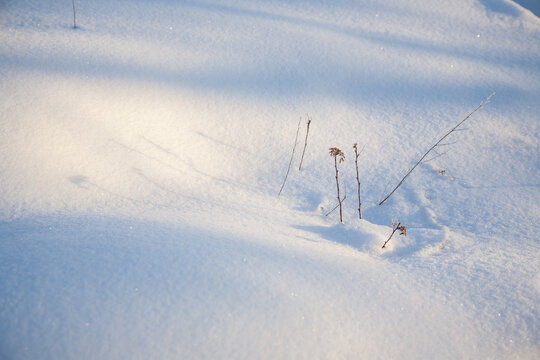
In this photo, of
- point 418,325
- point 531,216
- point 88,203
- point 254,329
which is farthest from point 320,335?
point 531,216

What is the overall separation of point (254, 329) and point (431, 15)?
12.7ft

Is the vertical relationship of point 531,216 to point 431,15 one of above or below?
below

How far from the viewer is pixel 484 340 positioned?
3.47 ft

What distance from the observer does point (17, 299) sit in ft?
3.16

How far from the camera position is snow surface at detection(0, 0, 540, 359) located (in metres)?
1.00

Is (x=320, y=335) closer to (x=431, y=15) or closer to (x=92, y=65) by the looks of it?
(x=92, y=65)

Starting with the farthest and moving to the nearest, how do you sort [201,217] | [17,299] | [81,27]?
[81,27]
[201,217]
[17,299]

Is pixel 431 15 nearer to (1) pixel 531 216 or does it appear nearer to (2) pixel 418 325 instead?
(1) pixel 531 216

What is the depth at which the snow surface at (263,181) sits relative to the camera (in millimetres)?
1001

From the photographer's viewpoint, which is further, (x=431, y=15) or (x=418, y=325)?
(x=431, y=15)

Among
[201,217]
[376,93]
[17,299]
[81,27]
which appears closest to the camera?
[17,299]

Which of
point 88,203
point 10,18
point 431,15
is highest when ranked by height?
point 431,15

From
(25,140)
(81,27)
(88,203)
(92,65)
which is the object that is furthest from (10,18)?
(88,203)

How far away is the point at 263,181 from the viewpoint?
6.70 feet
